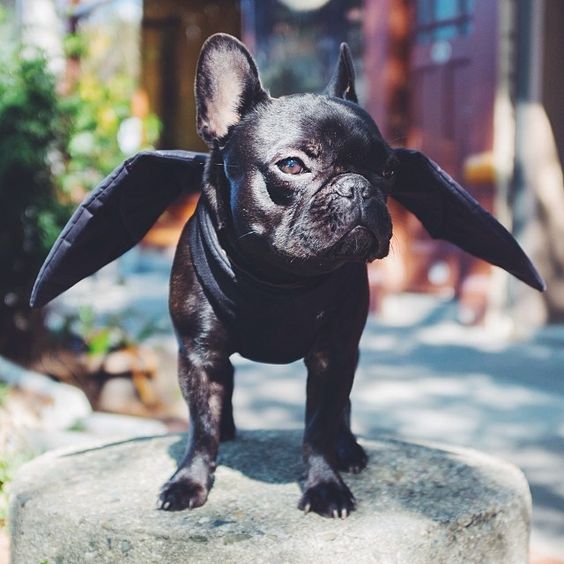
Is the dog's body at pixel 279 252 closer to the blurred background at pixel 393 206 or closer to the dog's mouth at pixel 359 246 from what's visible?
the dog's mouth at pixel 359 246

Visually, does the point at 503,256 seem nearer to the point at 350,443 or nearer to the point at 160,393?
the point at 350,443

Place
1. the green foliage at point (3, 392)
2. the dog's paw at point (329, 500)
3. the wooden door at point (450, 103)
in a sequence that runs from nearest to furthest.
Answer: the dog's paw at point (329, 500), the green foliage at point (3, 392), the wooden door at point (450, 103)

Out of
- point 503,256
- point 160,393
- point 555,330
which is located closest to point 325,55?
point 555,330

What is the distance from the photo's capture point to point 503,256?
270cm

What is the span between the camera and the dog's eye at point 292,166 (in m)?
2.19

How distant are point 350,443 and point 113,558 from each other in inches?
34.2

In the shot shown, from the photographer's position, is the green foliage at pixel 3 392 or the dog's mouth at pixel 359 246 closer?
the dog's mouth at pixel 359 246

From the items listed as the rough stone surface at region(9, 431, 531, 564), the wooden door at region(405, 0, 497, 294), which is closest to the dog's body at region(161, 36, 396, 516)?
the rough stone surface at region(9, 431, 531, 564)

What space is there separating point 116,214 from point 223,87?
1.80 ft

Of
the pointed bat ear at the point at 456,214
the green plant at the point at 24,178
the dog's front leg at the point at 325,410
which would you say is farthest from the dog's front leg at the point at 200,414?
the green plant at the point at 24,178

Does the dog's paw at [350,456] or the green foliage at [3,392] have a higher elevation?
the dog's paw at [350,456]

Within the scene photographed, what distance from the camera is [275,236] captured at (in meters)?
2.20

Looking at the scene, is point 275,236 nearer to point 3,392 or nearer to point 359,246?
point 359,246

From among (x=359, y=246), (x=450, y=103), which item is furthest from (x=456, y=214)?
(x=450, y=103)
